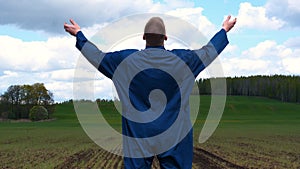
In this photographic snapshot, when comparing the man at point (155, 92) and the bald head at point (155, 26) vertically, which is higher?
the bald head at point (155, 26)

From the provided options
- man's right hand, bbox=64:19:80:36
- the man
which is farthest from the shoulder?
man's right hand, bbox=64:19:80:36

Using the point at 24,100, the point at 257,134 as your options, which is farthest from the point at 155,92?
the point at 24,100

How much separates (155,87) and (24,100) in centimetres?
9335

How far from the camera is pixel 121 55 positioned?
3.07 meters

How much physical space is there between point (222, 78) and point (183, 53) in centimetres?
30

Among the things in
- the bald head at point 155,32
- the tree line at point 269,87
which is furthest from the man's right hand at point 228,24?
the tree line at point 269,87

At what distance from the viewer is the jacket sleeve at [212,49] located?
3.09 m

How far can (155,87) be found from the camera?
2.99m

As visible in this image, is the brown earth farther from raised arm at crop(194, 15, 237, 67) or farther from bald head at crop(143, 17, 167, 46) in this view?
bald head at crop(143, 17, 167, 46)

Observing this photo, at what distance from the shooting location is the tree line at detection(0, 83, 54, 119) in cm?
9162

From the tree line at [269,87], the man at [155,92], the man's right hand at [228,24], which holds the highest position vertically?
the tree line at [269,87]

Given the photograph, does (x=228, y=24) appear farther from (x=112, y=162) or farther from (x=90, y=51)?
(x=112, y=162)

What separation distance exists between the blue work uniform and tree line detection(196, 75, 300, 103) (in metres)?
129

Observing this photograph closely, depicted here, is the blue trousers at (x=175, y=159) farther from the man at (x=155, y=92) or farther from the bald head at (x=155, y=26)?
the bald head at (x=155, y=26)
